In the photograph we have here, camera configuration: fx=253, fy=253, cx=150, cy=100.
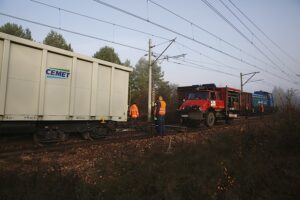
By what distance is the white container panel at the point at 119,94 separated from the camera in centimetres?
1138

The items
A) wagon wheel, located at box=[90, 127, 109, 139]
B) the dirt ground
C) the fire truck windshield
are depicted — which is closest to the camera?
the dirt ground

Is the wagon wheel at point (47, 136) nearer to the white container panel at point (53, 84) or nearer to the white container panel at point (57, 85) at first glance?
the white container panel at point (53, 84)

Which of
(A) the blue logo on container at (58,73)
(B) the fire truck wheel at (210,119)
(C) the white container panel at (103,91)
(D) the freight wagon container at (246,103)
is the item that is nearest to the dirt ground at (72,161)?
(C) the white container panel at (103,91)

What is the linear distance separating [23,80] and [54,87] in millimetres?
1106

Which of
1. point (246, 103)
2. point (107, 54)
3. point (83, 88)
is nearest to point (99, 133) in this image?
point (83, 88)

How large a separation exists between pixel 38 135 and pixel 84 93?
2.26 meters

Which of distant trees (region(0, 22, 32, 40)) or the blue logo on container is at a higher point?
distant trees (region(0, 22, 32, 40))

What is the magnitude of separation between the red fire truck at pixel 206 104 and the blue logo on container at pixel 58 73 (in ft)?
27.0

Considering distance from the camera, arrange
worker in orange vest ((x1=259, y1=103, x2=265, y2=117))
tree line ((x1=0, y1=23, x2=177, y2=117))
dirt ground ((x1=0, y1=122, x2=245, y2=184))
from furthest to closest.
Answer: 1. tree line ((x1=0, y1=23, x2=177, y2=117))
2. worker in orange vest ((x1=259, y1=103, x2=265, y2=117))
3. dirt ground ((x1=0, y1=122, x2=245, y2=184))

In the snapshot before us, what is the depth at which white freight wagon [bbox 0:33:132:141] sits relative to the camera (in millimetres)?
7707

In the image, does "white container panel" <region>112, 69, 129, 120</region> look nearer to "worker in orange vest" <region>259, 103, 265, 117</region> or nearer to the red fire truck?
the red fire truck

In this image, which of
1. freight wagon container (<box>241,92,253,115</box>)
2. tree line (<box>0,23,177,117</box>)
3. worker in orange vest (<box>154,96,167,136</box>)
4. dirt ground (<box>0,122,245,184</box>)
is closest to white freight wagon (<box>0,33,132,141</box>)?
dirt ground (<box>0,122,245,184</box>)

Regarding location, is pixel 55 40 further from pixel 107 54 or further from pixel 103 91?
pixel 103 91

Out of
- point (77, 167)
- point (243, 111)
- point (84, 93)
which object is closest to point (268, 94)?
point (243, 111)
